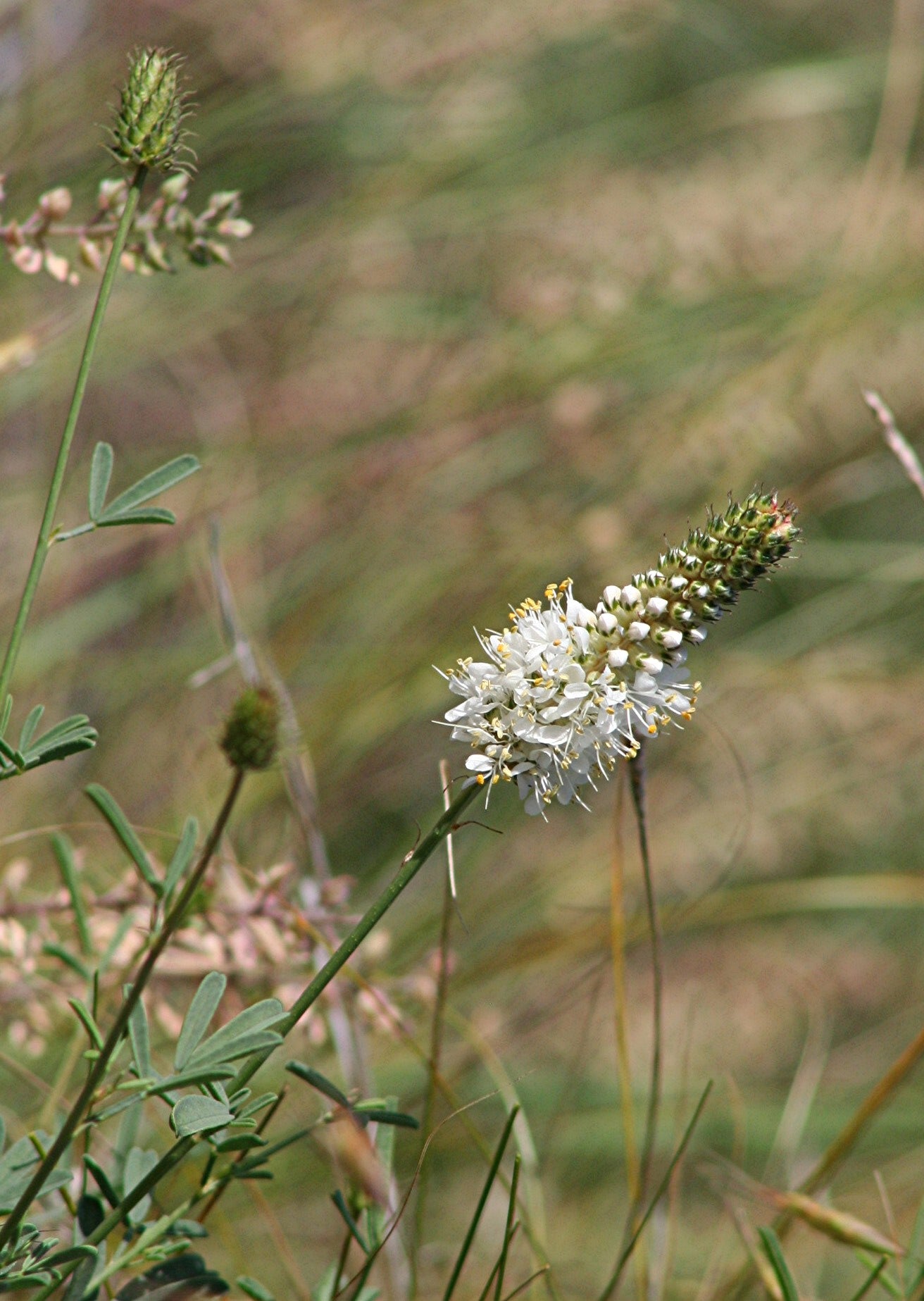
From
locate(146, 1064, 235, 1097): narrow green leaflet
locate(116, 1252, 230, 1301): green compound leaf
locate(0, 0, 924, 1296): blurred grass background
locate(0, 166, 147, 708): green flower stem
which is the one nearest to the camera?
locate(146, 1064, 235, 1097): narrow green leaflet

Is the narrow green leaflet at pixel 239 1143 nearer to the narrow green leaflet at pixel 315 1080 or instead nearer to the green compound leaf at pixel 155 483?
the narrow green leaflet at pixel 315 1080

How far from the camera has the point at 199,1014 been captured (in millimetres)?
1063

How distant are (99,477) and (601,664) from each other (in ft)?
1.72

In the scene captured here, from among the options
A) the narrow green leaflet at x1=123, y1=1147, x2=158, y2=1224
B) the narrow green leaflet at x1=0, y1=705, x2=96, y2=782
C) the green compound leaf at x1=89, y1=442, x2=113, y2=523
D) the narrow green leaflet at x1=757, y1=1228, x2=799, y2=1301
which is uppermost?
the green compound leaf at x1=89, y1=442, x2=113, y2=523

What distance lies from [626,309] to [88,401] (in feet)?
5.14

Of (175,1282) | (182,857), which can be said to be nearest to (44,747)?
(182,857)

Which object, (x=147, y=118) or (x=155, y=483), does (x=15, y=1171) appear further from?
(x=147, y=118)

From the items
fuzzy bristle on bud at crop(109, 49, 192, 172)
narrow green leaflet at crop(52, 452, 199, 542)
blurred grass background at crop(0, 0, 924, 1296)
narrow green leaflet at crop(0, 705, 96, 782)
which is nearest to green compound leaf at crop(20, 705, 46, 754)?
narrow green leaflet at crop(0, 705, 96, 782)

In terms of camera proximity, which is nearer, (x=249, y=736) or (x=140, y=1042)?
(x=249, y=736)

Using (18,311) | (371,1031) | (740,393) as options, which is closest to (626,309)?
(740,393)

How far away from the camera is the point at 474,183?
11.2 ft

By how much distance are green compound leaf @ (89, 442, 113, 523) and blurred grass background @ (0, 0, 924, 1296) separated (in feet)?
4.26

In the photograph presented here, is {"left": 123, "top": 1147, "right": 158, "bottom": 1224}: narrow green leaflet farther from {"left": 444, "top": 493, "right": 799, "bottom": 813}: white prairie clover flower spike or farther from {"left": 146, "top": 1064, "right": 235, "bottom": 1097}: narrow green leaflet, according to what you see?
{"left": 444, "top": 493, "right": 799, "bottom": 813}: white prairie clover flower spike

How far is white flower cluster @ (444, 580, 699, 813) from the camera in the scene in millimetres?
1012
